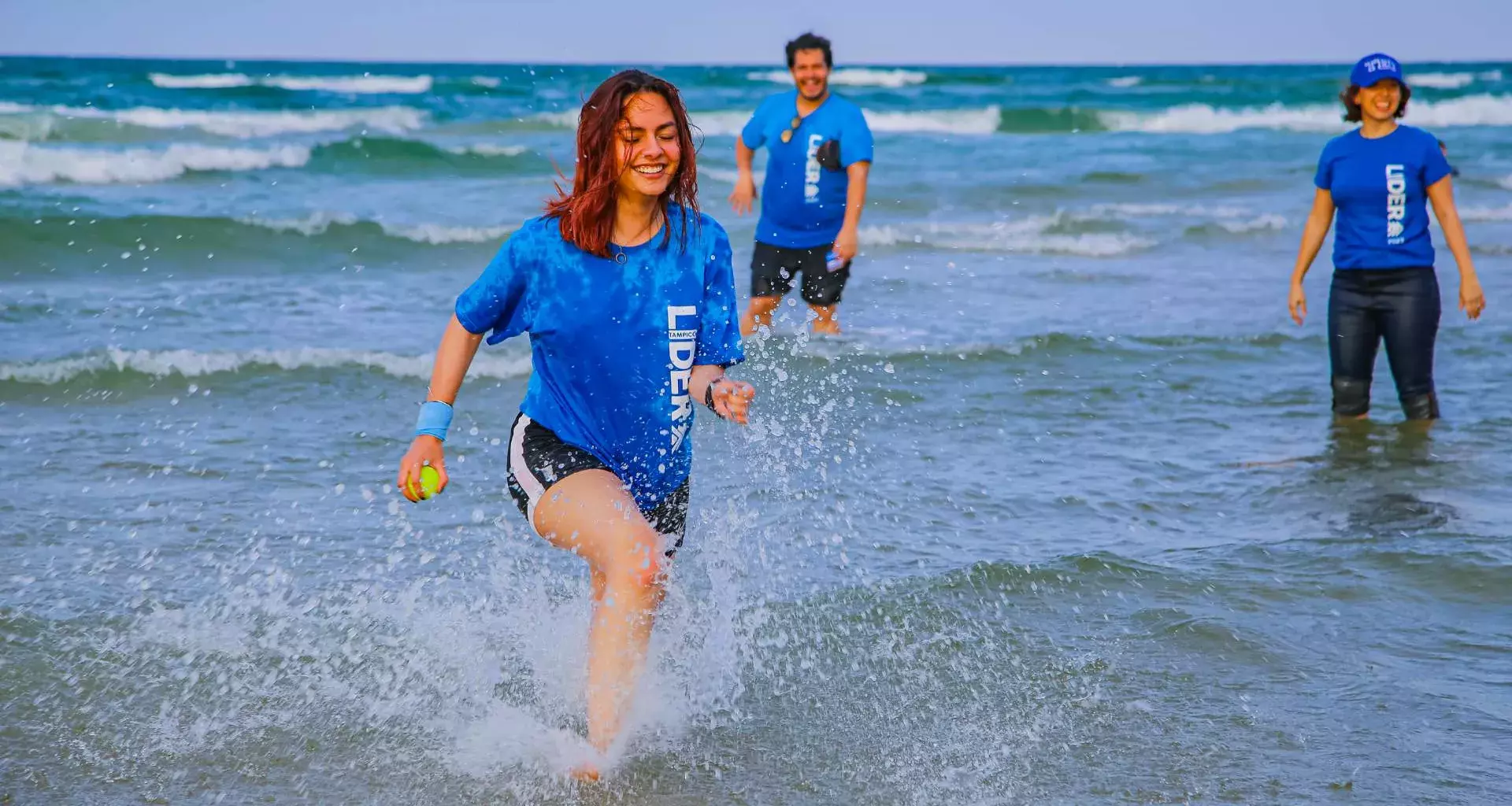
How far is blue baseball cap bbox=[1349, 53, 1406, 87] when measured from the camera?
20.8 feet

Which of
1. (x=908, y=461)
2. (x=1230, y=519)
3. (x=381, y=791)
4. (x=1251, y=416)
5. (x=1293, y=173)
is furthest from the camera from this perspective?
(x=1293, y=173)

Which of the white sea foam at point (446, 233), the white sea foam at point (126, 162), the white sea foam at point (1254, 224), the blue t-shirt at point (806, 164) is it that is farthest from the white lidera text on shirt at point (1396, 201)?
the white sea foam at point (126, 162)

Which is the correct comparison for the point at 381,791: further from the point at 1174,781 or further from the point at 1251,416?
the point at 1251,416

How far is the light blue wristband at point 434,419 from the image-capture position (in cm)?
A: 339

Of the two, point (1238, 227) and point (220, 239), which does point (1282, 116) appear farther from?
point (220, 239)

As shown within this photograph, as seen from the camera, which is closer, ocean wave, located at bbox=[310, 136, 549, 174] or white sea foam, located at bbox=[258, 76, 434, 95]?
→ ocean wave, located at bbox=[310, 136, 549, 174]

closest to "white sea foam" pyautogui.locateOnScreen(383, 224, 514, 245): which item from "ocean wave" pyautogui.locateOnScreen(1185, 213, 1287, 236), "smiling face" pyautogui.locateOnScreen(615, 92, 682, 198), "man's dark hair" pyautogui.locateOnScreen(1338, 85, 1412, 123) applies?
"ocean wave" pyautogui.locateOnScreen(1185, 213, 1287, 236)

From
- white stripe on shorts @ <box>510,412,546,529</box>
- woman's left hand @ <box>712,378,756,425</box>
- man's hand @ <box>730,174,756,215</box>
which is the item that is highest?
man's hand @ <box>730,174,756,215</box>

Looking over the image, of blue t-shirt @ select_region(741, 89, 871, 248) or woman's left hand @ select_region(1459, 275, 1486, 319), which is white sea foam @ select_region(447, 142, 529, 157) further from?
woman's left hand @ select_region(1459, 275, 1486, 319)

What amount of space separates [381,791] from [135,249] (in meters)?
11.0

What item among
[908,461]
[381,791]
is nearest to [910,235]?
[908,461]

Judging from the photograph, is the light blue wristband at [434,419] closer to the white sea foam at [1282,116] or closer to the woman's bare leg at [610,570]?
the woman's bare leg at [610,570]

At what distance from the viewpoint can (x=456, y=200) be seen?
58.0ft

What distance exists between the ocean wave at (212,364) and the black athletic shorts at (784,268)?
149 centimetres
